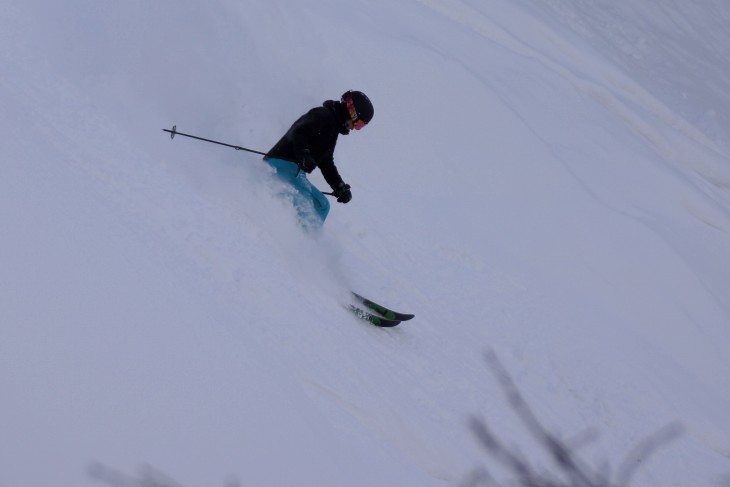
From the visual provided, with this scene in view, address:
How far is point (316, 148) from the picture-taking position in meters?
6.54

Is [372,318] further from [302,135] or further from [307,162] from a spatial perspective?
[302,135]

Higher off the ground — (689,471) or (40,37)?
(689,471)

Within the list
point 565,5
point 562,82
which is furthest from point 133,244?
point 565,5

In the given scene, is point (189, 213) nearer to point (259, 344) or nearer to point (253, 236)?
point (253, 236)

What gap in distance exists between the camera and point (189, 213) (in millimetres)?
5840

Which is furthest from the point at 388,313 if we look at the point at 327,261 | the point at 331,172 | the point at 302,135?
the point at 302,135

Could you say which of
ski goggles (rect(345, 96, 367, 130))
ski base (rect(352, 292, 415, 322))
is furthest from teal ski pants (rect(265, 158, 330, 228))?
ski base (rect(352, 292, 415, 322))

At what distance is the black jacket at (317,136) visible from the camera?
6.43 metres

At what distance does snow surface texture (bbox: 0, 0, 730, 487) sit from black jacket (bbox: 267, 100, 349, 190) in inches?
14.8

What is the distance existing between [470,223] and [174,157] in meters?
3.53

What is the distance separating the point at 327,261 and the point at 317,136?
1.15m

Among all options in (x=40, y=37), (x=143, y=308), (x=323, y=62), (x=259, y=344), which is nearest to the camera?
(x=143, y=308)

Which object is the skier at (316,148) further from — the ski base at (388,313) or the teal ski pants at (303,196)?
the ski base at (388,313)

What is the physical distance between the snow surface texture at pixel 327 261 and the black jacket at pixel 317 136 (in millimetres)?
375
